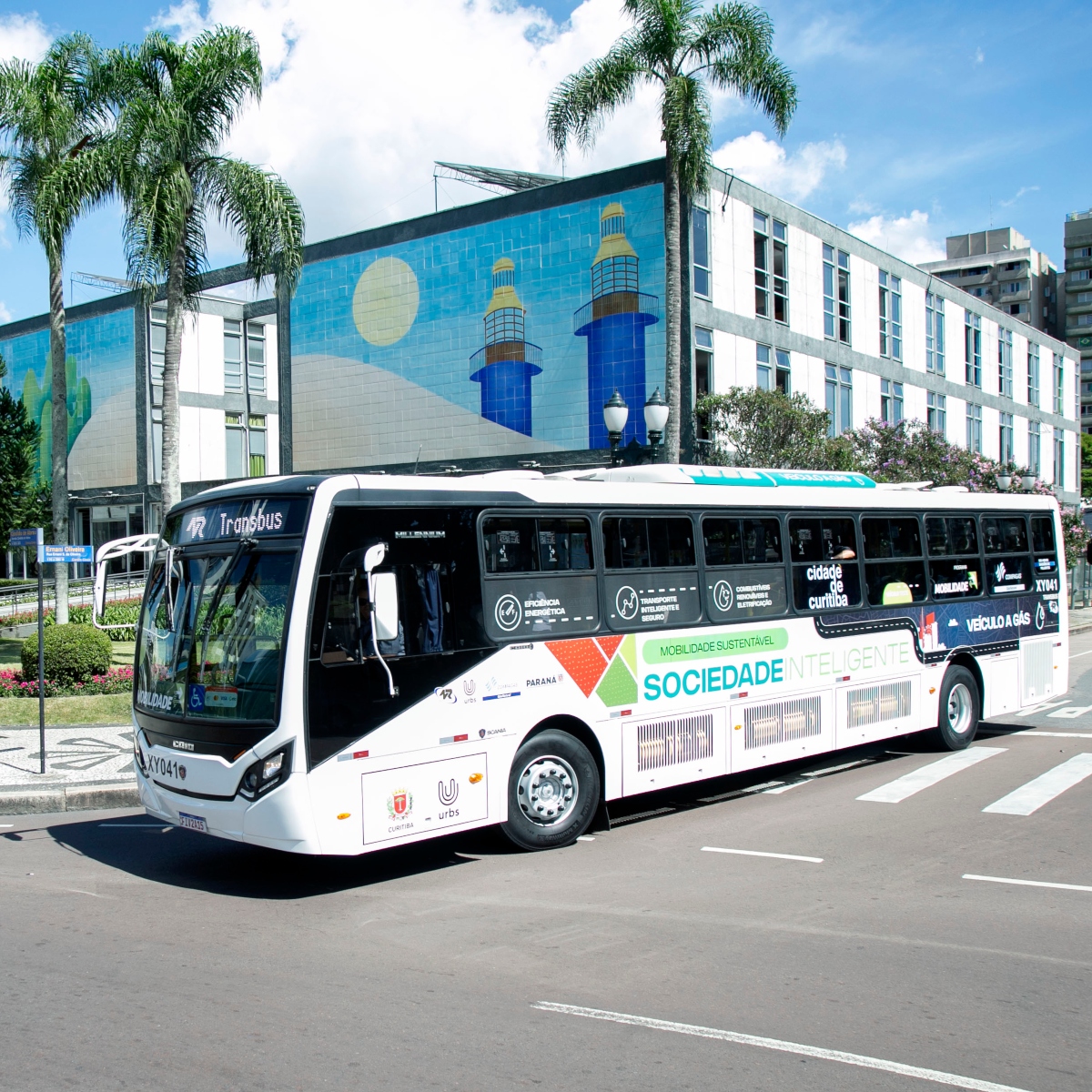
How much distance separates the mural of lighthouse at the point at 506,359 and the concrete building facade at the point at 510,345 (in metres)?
0.05

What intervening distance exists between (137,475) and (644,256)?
25.2 m

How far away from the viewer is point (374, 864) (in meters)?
8.46

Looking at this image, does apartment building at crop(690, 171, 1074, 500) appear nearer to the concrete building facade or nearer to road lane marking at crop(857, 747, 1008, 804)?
the concrete building facade

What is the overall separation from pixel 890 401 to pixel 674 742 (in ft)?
104

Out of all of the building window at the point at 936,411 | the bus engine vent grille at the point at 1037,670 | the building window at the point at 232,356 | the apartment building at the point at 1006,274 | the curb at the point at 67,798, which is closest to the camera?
the curb at the point at 67,798

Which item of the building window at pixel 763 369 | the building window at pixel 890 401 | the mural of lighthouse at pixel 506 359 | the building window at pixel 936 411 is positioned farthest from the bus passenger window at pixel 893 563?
Answer: the building window at pixel 936 411

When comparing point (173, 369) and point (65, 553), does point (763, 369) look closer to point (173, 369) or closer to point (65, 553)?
point (173, 369)

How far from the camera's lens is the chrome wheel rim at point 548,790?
8.52 metres

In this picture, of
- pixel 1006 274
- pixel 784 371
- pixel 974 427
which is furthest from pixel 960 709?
pixel 1006 274

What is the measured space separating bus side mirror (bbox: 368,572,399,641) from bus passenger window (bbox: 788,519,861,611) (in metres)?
5.11

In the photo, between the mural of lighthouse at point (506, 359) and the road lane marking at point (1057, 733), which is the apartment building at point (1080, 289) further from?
the road lane marking at point (1057, 733)

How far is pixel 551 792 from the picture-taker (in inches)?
342

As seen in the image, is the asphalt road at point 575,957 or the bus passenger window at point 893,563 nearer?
the asphalt road at point 575,957

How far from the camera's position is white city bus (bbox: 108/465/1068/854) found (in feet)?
23.8
